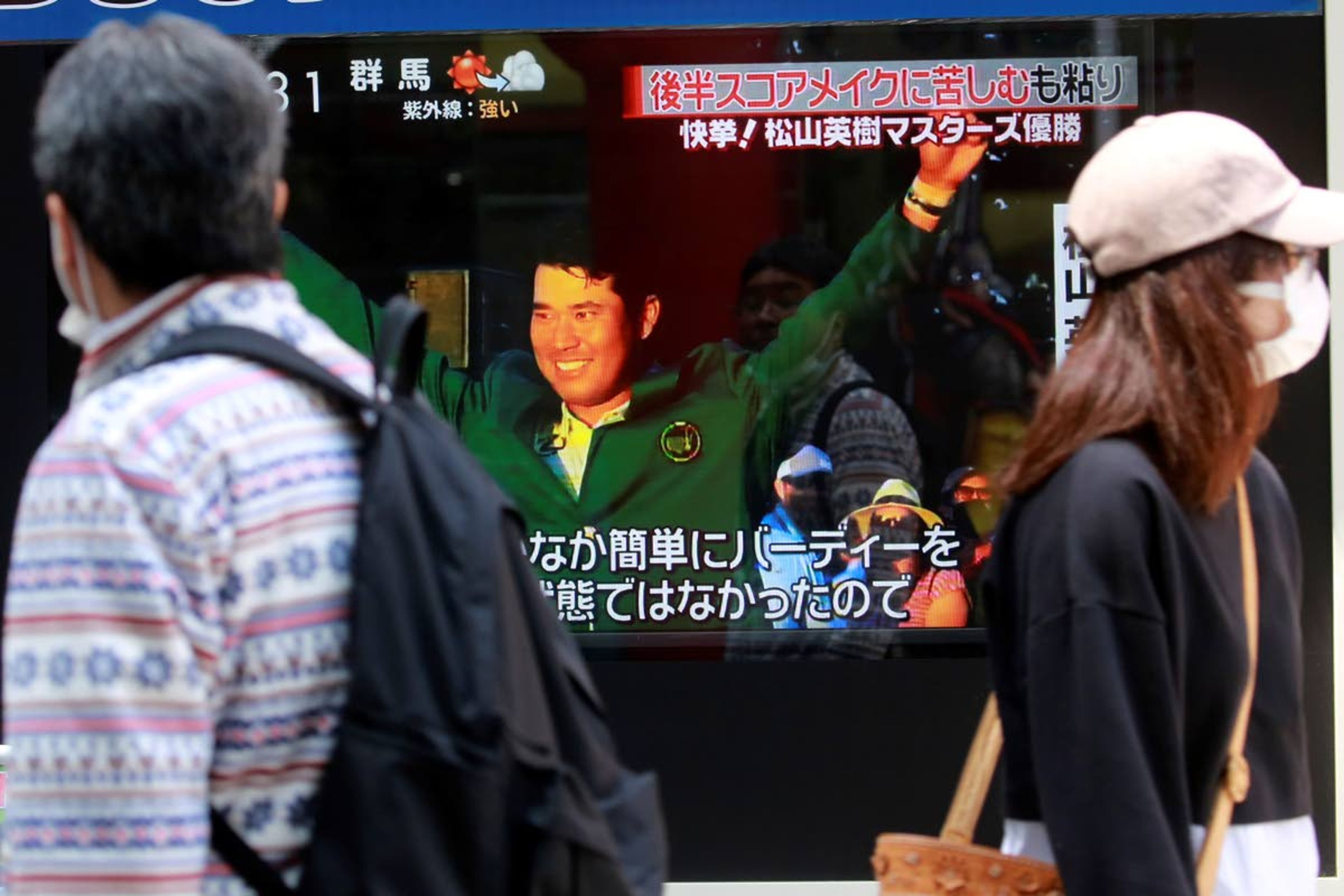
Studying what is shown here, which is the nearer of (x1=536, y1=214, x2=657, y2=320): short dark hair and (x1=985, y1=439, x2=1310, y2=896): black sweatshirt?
(x1=985, y1=439, x2=1310, y2=896): black sweatshirt

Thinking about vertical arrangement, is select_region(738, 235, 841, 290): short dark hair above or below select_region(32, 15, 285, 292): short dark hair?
above

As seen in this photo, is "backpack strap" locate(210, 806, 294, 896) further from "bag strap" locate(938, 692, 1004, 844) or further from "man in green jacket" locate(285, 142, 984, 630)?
"man in green jacket" locate(285, 142, 984, 630)

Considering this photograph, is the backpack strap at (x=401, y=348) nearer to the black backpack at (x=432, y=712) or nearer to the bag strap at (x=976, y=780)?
the black backpack at (x=432, y=712)

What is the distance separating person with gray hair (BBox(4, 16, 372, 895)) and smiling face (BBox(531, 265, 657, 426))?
3.32 meters

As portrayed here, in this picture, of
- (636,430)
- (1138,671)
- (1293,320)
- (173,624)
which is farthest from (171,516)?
(636,430)

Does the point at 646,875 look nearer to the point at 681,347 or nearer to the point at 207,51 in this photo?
the point at 207,51

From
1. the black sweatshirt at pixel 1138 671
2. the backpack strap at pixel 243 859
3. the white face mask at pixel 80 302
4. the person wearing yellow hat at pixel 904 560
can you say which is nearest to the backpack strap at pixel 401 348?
the white face mask at pixel 80 302

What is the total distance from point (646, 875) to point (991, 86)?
3.64m

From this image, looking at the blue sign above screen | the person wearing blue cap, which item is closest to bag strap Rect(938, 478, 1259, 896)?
the person wearing blue cap

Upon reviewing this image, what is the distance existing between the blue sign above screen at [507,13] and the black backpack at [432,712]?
11.2 feet

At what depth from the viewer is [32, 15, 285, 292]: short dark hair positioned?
1515 millimetres

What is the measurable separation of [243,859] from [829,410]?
11.8ft

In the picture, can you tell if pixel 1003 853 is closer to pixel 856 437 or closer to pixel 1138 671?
pixel 1138 671

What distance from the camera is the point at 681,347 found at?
4.97 m
